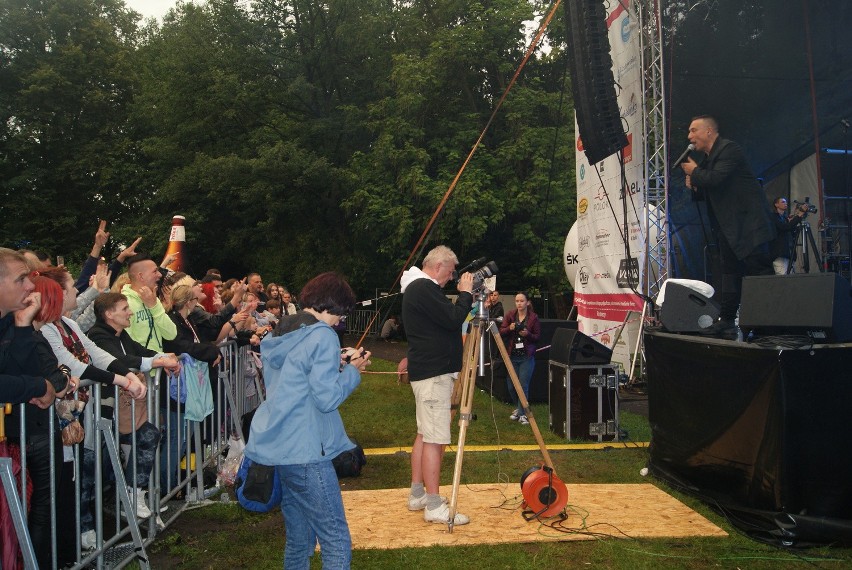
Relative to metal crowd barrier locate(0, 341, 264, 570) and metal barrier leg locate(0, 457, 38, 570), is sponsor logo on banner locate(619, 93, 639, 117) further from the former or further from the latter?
metal barrier leg locate(0, 457, 38, 570)

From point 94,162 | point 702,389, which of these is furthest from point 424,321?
point 94,162

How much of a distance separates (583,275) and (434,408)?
25.7 feet

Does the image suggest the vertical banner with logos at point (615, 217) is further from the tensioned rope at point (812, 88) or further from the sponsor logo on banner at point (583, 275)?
the tensioned rope at point (812, 88)

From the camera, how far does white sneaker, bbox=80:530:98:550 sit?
4.20 metres

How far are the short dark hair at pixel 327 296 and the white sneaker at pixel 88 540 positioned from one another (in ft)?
7.29

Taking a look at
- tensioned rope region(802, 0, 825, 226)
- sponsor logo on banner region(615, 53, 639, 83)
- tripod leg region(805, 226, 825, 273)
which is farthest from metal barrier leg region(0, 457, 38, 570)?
tensioned rope region(802, 0, 825, 226)

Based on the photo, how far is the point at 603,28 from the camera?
385 inches

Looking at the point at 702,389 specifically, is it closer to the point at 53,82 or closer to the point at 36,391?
the point at 36,391

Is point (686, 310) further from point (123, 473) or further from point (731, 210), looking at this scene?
point (123, 473)

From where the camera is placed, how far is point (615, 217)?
35.8 ft

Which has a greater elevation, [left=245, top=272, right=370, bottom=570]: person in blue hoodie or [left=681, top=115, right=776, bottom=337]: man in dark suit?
[left=681, top=115, right=776, bottom=337]: man in dark suit

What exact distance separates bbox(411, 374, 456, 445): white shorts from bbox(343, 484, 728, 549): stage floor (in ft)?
2.17

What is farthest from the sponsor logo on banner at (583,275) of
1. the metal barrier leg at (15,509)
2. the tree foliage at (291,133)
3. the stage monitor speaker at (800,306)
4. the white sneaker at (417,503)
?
the metal barrier leg at (15,509)

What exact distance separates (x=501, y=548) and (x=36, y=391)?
3006 mm
